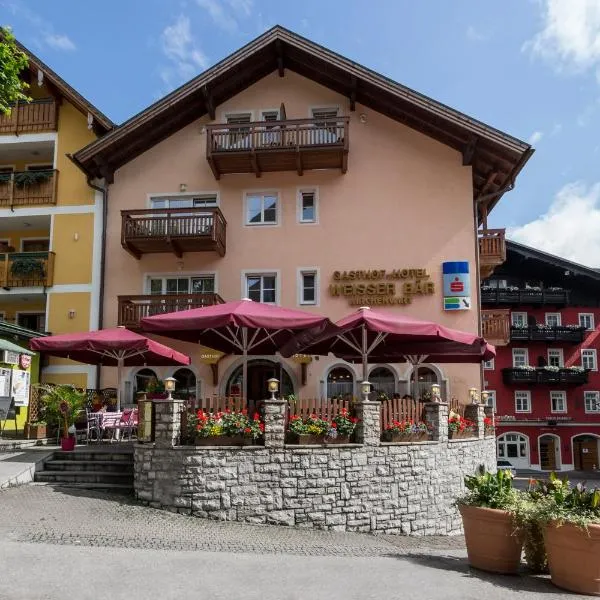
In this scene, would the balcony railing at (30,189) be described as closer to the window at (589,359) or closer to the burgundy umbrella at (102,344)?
the burgundy umbrella at (102,344)

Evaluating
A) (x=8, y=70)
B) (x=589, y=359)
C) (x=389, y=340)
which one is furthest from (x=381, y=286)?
(x=589, y=359)

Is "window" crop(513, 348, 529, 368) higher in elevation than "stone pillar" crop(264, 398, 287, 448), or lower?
higher

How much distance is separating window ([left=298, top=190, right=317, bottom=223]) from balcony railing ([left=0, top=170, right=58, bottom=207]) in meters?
8.26

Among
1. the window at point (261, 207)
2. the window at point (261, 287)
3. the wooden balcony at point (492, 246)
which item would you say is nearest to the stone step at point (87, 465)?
the window at point (261, 287)

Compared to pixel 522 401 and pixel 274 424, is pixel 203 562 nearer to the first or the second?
pixel 274 424

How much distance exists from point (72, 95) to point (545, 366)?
31.7m

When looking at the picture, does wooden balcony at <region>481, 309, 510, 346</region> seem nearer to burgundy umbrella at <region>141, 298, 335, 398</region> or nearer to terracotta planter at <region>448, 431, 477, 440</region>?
terracotta planter at <region>448, 431, 477, 440</region>

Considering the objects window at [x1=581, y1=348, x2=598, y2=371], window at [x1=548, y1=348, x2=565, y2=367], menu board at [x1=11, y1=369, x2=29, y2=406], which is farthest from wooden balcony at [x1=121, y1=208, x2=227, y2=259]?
window at [x1=581, y1=348, x2=598, y2=371]

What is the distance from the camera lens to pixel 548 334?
40.3 meters

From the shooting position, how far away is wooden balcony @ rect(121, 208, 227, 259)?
1922cm

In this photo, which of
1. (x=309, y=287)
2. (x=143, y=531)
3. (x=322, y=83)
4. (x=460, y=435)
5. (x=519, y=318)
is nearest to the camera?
(x=143, y=531)

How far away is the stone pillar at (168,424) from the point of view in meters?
10.9

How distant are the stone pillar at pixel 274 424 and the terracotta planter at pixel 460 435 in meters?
4.06

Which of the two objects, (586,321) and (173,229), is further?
(586,321)
